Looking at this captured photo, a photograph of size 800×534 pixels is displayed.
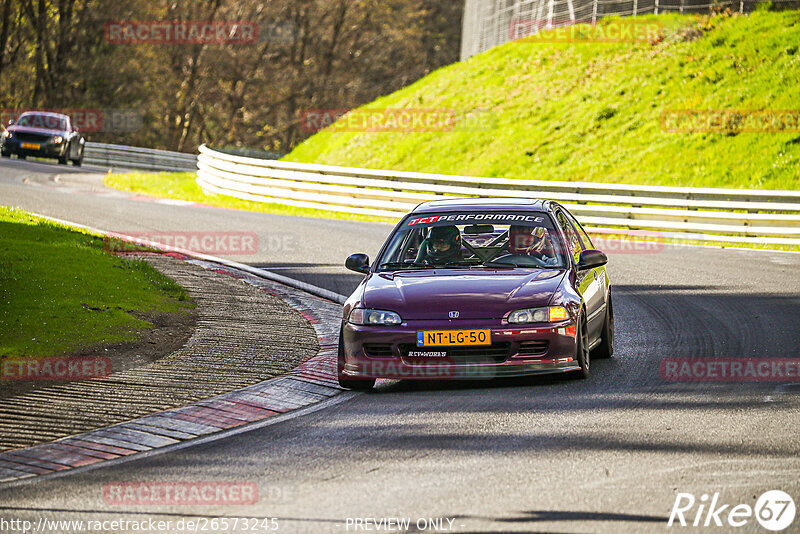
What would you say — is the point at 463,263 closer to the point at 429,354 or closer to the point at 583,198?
the point at 429,354

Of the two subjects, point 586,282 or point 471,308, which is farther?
point 586,282

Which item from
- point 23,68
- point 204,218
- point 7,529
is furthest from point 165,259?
point 23,68

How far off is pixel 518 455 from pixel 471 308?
213cm

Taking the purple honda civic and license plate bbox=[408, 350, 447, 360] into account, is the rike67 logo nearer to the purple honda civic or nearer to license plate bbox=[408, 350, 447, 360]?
the purple honda civic

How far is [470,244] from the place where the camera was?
10.0 meters

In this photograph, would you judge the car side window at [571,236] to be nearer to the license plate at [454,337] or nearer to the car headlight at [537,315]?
the car headlight at [537,315]

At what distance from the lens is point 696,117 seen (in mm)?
30125

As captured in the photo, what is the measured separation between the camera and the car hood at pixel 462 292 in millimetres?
8648

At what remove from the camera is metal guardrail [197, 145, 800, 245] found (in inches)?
852

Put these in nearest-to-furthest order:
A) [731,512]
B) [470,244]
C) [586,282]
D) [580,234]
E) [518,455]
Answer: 1. [731,512]
2. [518,455]
3. [586,282]
4. [470,244]
5. [580,234]

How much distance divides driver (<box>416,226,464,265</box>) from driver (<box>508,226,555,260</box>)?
0.47 metres

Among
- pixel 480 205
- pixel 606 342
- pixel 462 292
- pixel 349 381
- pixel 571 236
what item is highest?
pixel 480 205

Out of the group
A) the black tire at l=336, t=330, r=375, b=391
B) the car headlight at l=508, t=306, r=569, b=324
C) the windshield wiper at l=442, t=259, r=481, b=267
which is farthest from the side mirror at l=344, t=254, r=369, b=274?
the car headlight at l=508, t=306, r=569, b=324

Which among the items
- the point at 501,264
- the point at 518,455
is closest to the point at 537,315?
the point at 501,264
